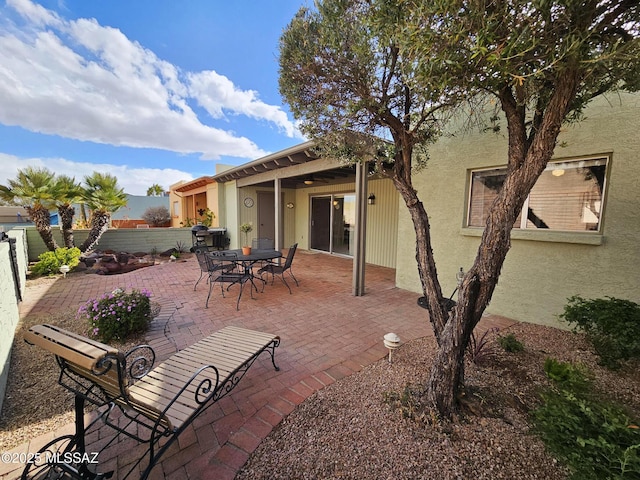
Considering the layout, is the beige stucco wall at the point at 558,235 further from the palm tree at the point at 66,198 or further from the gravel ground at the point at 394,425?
the palm tree at the point at 66,198

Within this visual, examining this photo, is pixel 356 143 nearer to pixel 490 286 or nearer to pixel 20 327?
pixel 490 286

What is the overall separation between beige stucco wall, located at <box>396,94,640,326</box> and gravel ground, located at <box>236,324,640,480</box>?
3.94 ft

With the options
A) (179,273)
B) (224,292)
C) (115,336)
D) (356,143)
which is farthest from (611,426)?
(179,273)

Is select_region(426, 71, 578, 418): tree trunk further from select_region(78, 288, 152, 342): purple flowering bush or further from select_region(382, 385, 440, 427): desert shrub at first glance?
select_region(78, 288, 152, 342): purple flowering bush

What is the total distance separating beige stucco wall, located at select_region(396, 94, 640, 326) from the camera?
2.92 meters

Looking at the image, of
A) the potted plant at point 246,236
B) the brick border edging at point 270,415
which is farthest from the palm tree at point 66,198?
the brick border edging at point 270,415

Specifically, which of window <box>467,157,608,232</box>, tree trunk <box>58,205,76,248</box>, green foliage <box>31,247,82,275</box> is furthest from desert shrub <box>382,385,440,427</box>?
tree trunk <box>58,205,76,248</box>

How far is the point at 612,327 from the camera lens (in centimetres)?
239

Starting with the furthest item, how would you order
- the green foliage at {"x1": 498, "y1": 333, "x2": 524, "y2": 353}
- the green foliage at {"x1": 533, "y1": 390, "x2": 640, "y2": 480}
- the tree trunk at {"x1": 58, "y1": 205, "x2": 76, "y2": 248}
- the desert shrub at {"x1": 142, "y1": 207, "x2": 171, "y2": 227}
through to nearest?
the desert shrub at {"x1": 142, "y1": 207, "x2": 171, "y2": 227}
the tree trunk at {"x1": 58, "y1": 205, "x2": 76, "y2": 248}
the green foliage at {"x1": 498, "y1": 333, "x2": 524, "y2": 353}
the green foliage at {"x1": 533, "y1": 390, "x2": 640, "y2": 480}

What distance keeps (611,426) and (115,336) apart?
4181 millimetres

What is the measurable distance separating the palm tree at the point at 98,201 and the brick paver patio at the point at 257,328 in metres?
1.96

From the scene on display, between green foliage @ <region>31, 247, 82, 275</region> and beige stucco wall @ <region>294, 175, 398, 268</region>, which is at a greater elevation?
beige stucco wall @ <region>294, 175, 398, 268</region>

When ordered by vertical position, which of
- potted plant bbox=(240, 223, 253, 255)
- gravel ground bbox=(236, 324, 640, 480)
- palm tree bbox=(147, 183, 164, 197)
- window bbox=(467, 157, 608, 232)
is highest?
palm tree bbox=(147, 183, 164, 197)

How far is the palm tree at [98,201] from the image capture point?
304 inches
